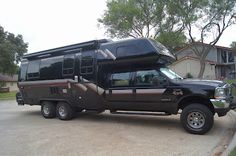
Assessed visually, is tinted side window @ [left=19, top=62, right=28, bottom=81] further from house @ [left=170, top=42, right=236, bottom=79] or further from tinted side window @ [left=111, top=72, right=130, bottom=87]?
house @ [left=170, top=42, right=236, bottom=79]

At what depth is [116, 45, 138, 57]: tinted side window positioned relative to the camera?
983cm

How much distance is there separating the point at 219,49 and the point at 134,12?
18.3m

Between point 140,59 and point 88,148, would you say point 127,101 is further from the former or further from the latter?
point 88,148

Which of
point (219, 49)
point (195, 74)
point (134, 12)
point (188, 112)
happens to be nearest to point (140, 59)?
point (188, 112)

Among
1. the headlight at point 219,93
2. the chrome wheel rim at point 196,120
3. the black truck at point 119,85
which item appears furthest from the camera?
the black truck at point 119,85

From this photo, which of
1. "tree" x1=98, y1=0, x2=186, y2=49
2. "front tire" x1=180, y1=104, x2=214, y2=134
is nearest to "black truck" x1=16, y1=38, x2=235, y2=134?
"front tire" x1=180, y1=104, x2=214, y2=134

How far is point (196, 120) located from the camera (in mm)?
8492

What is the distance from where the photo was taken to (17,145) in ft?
25.2

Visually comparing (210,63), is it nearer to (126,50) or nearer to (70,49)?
(70,49)

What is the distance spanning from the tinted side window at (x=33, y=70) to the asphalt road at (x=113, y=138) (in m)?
2.65

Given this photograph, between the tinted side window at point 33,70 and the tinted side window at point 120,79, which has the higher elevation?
the tinted side window at point 33,70

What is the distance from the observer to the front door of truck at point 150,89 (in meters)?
9.19

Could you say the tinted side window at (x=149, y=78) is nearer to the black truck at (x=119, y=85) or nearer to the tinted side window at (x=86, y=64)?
the black truck at (x=119, y=85)

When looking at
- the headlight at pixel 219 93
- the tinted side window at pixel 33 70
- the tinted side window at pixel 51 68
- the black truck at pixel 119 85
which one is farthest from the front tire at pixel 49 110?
the headlight at pixel 219 93
